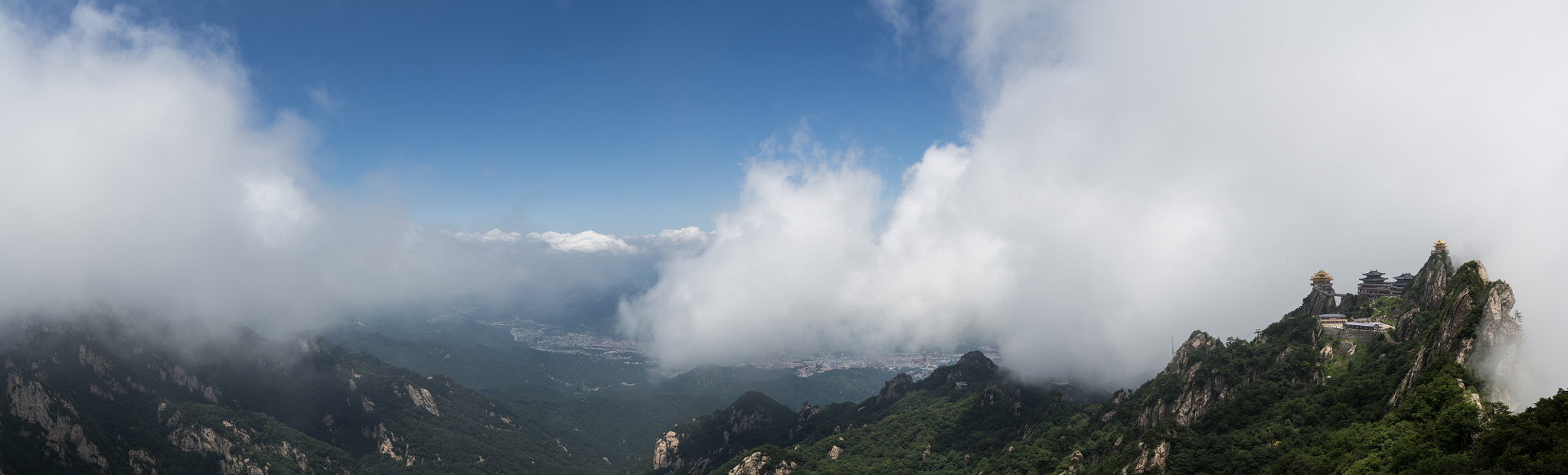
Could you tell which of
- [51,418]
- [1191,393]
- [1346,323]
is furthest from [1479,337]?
[51,418]

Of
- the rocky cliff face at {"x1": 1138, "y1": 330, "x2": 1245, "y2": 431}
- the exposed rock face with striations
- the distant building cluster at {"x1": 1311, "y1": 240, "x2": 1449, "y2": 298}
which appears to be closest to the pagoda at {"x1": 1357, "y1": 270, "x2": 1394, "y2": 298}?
the distant building cluster at {"x1": 1311, "y1": 240, "x2": 1449, "y2": 298}

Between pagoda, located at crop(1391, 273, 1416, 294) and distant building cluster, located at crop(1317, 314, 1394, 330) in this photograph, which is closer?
A: distant building cluster, located at crop(1317, 314, 1394, 330)

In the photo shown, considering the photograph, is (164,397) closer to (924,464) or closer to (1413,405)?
(924,464)

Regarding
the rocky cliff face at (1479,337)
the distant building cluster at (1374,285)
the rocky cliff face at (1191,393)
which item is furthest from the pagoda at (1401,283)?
the rocky cliff face at (1479,337)

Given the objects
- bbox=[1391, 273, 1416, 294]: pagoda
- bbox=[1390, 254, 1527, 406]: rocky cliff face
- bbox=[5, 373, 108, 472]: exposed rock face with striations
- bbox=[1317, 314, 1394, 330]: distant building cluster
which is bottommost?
bbox=[5, 373, 108, 472]: exposed rock face with striations

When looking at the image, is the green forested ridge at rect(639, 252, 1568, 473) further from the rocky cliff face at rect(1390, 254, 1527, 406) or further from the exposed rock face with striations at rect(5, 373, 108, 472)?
the exposed rock face with striations at rect(5, 373, 108, 472)

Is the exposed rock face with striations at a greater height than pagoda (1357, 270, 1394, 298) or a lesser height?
lesser

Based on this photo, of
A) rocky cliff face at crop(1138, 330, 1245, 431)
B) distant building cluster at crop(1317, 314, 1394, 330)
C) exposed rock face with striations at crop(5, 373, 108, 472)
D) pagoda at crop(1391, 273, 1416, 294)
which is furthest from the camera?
exposed rock face with striations at crop(5, 373, 108, 472)
